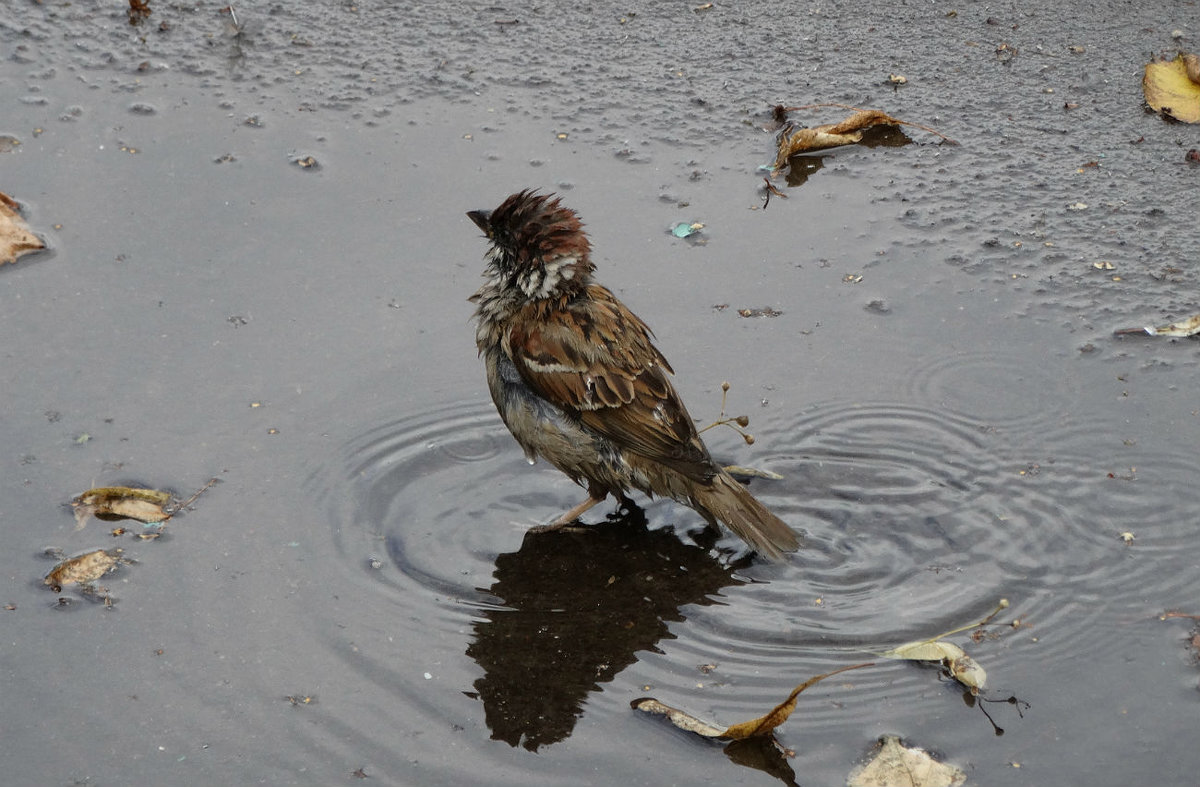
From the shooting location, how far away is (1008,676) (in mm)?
3887

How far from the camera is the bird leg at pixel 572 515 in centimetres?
468

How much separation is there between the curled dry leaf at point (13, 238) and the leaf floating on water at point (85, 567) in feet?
6.33

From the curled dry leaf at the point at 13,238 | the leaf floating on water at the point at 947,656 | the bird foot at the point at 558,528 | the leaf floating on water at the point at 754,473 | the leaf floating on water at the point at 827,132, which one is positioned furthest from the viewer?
the leaf floating on water at the point at 827,132

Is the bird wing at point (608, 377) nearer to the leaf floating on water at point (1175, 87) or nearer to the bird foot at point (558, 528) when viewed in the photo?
the bird foot at point (558, 528)

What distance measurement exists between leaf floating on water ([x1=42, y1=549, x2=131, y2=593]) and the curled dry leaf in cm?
193

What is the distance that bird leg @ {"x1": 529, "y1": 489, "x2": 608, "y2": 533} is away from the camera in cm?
468

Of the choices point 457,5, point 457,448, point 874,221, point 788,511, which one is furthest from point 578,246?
point 457,5

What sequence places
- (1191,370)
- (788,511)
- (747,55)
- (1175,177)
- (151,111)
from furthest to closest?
(747,55) → (151,111) → (1175,177) → (1191,370) → (788,511)

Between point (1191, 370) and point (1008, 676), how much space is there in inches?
75.2

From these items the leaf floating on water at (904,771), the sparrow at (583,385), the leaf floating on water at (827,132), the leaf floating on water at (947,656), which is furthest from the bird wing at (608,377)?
the leaf floating on water at (827,132)

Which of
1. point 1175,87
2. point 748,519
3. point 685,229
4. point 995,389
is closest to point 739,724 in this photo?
point 748,519

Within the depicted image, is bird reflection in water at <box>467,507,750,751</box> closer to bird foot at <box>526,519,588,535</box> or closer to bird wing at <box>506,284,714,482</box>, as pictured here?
bird foot at <box>526,519,588,535</box>

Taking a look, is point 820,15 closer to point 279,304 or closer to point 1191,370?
point 1191,370

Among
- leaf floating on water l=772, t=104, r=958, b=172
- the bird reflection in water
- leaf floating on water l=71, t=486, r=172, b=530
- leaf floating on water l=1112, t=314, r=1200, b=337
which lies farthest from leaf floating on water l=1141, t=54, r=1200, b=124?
leaf floating on water l=71, t=486, r=172, b=530
